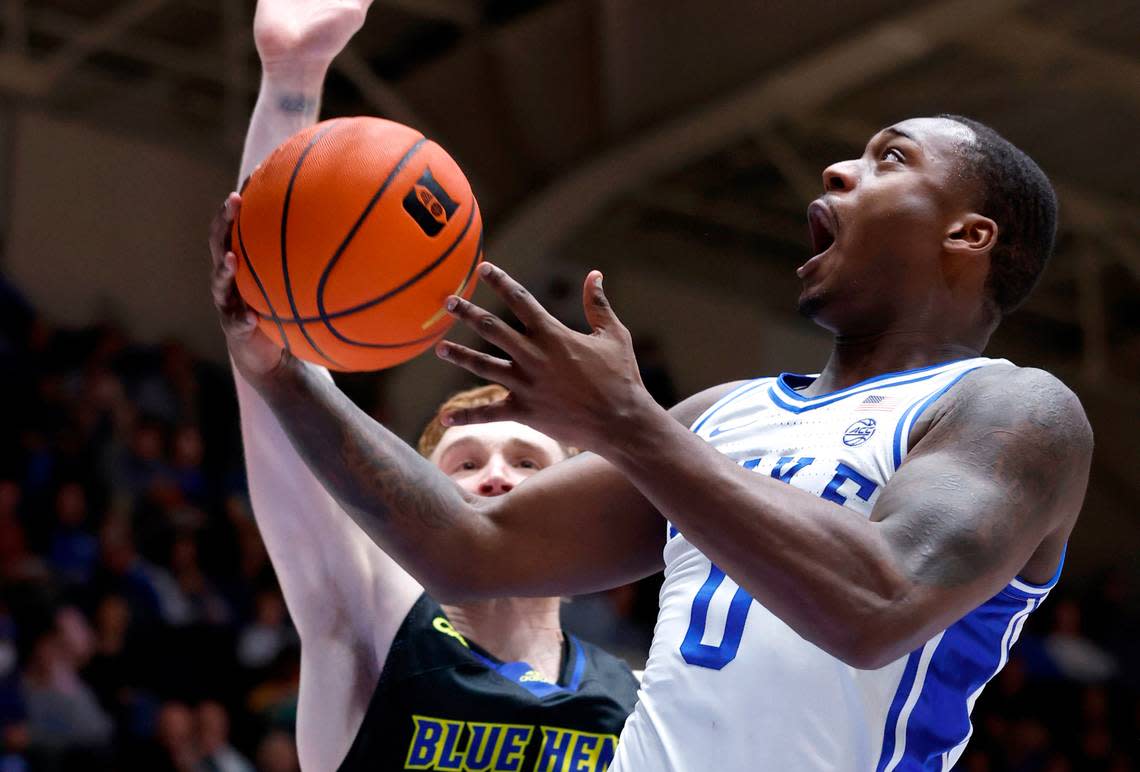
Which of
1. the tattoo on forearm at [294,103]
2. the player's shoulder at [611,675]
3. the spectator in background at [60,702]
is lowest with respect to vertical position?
the spectator in background at [60,702]

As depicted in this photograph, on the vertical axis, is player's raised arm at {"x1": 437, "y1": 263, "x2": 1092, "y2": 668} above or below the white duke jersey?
above

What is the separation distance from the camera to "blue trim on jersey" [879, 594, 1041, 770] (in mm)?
2158

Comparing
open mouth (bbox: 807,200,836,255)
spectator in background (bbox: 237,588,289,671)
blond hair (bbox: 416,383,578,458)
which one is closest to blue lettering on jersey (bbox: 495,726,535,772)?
blond hair (bbox: 416,383,578,458)

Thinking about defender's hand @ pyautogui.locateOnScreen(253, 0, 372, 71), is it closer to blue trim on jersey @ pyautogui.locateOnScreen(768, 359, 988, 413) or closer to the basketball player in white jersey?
the basketball player in white jersey

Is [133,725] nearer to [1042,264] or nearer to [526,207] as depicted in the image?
[526,207]

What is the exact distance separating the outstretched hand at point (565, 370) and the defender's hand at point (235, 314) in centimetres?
58

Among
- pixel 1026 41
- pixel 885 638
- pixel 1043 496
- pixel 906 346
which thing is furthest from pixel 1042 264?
pixel 1026 41

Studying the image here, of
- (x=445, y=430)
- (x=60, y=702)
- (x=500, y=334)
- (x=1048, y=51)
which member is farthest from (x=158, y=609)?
(x=1048, y=51)

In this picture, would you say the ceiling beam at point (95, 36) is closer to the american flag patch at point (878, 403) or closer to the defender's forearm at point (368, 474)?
the defender's forearm at point (368, 474)

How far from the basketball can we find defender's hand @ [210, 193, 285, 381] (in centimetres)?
2

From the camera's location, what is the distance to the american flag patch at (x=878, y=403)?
90.2 inches

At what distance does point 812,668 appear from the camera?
2129mm

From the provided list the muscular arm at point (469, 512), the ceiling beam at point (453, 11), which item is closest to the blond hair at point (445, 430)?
the muscular arm at point (469, 512)

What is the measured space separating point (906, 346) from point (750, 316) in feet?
43.2
